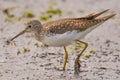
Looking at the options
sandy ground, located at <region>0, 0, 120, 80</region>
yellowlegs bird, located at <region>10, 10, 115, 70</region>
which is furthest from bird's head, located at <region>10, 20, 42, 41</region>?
sandy ground, located at <region>0, 0, 120, 80</region>

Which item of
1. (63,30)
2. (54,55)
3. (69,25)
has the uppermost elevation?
(69,25)

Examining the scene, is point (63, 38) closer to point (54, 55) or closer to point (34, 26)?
point (34, 26)

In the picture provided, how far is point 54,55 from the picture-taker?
12695mm

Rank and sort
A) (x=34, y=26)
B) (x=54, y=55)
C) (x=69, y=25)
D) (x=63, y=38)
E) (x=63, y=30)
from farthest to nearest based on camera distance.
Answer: (x=54, y=55) → (x=34, y=26) → (x=69, y=25) → (x=63, y=30) → (x=63, y=38)

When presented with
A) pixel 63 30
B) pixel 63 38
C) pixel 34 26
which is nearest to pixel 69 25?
pixel 63 30

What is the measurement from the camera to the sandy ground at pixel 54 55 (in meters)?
11.5

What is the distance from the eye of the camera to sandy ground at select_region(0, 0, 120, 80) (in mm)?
11469

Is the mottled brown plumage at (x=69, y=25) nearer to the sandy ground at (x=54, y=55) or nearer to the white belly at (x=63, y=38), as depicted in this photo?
the white belly at (x=63, y=38)

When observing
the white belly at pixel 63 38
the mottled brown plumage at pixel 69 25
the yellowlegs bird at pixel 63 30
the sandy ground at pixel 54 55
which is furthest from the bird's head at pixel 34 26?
the sandy ground at pixel 54 55

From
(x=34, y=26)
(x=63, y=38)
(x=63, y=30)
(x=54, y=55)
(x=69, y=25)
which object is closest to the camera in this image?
(x=63, y=38)

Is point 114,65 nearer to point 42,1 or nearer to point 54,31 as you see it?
point 54,31

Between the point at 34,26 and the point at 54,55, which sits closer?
the point at 34,26

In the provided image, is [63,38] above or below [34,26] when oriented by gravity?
below

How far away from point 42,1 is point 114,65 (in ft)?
18.0
